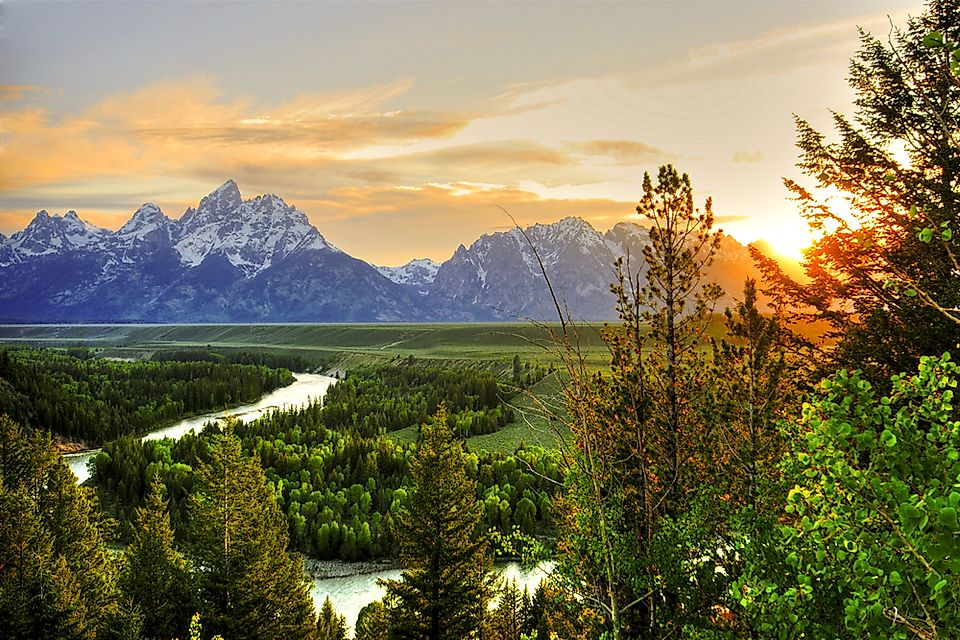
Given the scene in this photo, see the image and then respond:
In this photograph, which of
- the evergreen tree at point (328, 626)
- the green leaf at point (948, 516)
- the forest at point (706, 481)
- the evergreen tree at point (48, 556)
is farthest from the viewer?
the evergreen tree at point (328, 626)

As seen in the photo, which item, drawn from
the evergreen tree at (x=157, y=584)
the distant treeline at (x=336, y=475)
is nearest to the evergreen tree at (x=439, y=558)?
the distant treeline at (x=336, y=475)

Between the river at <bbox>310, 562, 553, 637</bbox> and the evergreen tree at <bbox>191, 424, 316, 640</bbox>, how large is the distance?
44.8ft

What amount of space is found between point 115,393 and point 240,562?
334ft

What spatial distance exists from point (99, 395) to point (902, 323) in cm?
11945

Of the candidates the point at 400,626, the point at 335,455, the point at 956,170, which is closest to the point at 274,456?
the point at 335,455

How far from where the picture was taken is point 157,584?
23438 millimetres

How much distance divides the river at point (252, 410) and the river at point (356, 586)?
3655 cm

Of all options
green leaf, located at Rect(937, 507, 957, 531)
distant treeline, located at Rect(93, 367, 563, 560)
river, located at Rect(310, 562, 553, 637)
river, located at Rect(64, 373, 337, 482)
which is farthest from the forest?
river, located at Rect(64, 373, 337, 482)

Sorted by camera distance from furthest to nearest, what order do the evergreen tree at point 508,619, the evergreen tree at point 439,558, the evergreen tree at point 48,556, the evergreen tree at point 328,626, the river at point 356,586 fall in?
1. the river at point 356,586
2. the evergreen tree at point 328,626
3. the evergreen tree at point 508,619
4. the evergreen tree at point 439,558
5. the evergreen tree at point 48,556

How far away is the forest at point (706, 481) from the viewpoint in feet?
15.4

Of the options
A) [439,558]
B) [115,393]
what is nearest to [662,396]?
[439,558]

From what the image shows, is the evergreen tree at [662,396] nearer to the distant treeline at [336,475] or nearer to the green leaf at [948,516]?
the green leaf at [948,516]

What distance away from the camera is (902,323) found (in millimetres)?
12219

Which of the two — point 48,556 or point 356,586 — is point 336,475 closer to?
point 356,586
